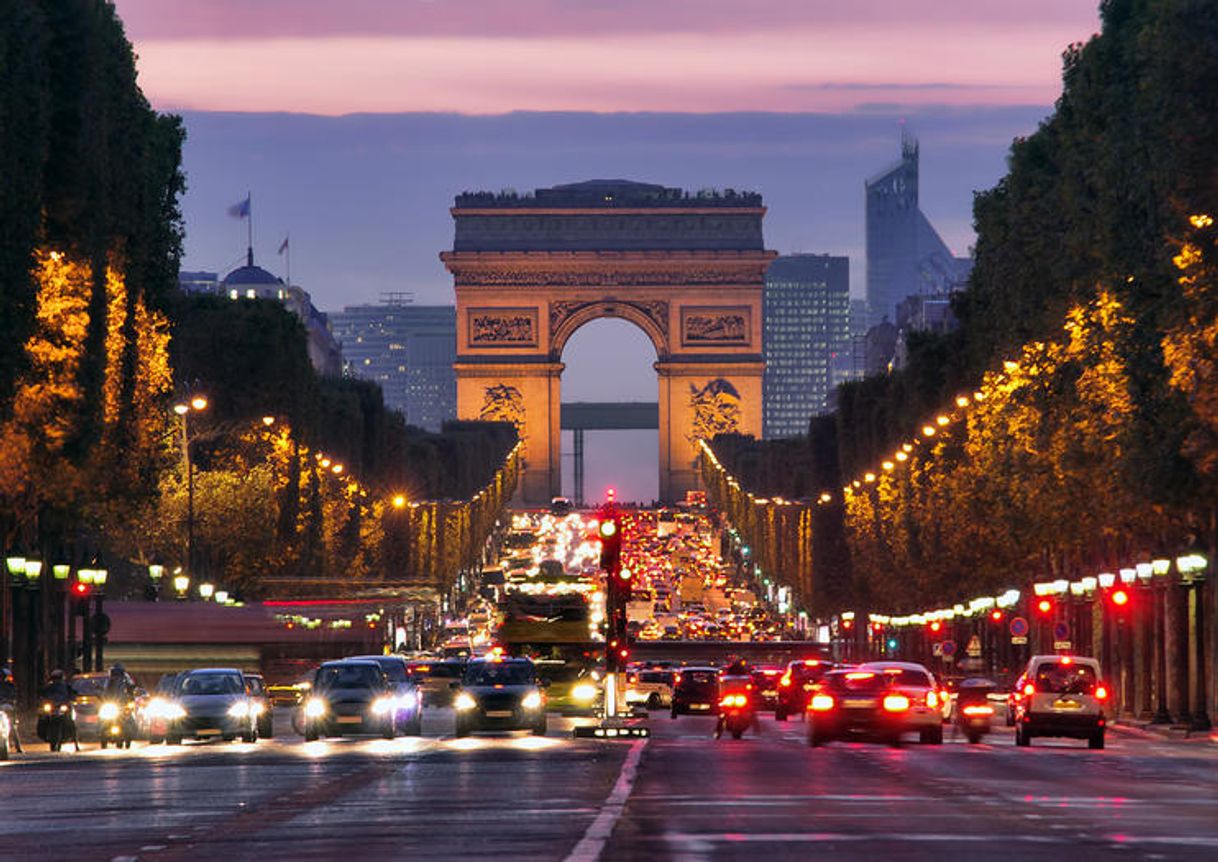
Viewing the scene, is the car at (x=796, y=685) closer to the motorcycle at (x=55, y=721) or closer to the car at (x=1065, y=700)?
the car at (x=1065, y=700)

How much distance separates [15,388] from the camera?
5600 cm

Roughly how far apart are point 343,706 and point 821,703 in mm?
9813

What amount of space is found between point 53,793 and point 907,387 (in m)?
91.9

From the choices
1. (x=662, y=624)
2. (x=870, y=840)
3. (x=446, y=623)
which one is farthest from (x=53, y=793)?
(x=662, y=624)

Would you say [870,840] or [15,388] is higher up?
[15,388]

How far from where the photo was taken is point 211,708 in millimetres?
56156

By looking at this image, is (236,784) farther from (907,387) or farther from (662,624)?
(662,624)

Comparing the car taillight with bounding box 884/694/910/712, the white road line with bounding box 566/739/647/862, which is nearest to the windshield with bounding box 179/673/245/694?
the car taillight with bounding box 884/694/910/712

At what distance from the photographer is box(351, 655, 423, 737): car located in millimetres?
58312

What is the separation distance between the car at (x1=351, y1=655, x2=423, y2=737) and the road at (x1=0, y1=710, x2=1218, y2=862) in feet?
30.7

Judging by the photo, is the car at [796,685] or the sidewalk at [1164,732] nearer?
the sidewalk at [1164,732]

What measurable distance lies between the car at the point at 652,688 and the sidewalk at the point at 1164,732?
19934 mm

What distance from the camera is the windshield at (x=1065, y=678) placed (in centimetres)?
5265

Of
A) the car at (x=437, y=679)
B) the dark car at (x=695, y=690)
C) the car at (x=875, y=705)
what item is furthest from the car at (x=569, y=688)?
the car at (x=875, y=705)
